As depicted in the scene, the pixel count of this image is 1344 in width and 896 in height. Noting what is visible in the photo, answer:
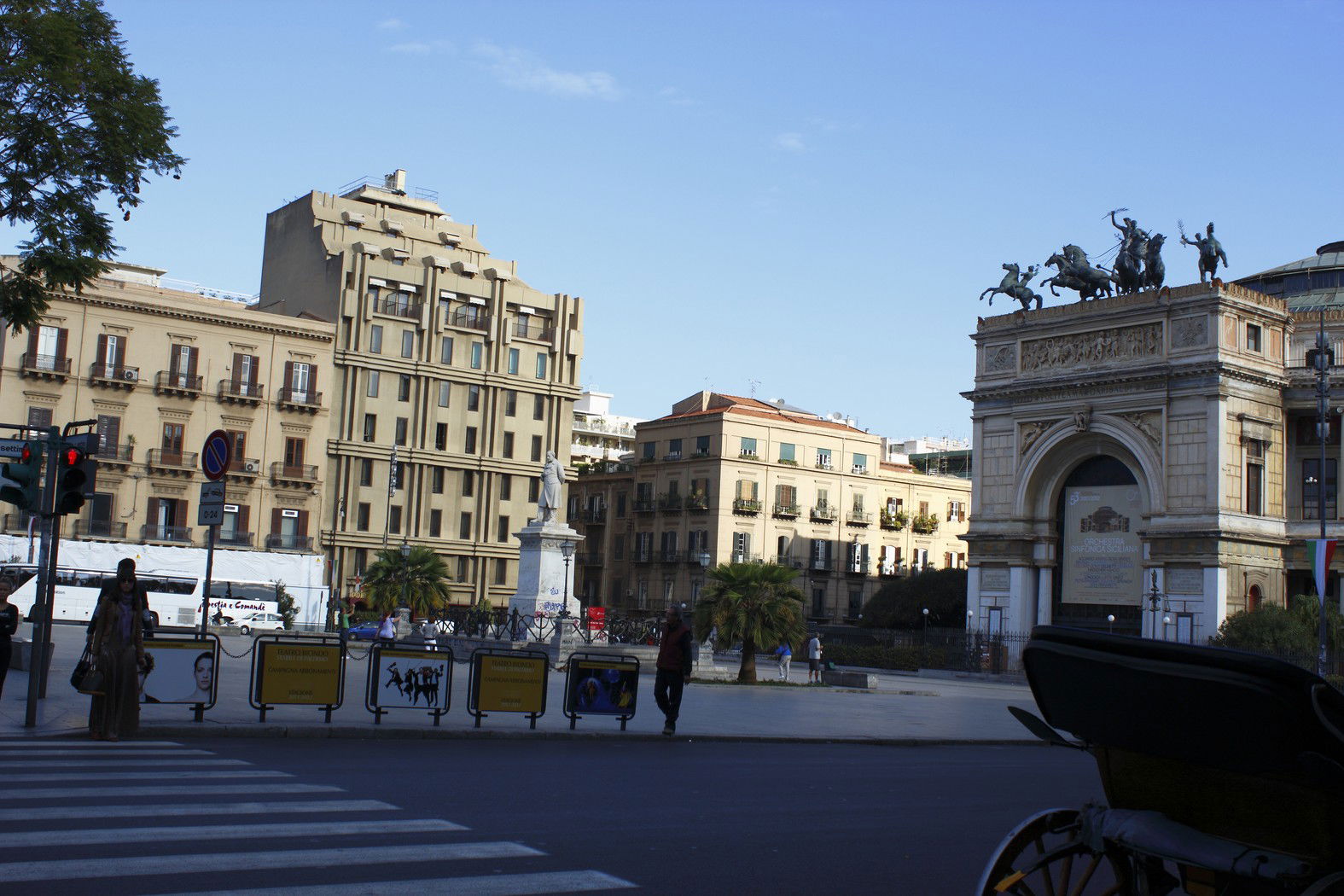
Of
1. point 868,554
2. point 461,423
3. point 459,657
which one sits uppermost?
point 461,423

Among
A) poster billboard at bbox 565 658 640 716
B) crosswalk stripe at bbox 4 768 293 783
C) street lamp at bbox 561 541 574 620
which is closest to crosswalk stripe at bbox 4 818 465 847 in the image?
crosswalk stripe at bbox 4 768 293 783

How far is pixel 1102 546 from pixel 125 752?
5201cm

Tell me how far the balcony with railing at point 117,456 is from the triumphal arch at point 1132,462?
38422 mm

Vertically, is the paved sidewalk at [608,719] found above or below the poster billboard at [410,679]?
below

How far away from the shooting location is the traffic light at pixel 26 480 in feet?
49.5

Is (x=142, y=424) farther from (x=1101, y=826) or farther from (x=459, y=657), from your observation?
(x=1101, y=826)

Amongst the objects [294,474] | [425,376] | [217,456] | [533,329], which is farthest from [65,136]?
[533,329]

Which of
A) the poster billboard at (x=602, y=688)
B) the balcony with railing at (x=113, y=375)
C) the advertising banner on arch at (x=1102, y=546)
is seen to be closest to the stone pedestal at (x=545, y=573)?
the poster billboard at (x=602, y=688)

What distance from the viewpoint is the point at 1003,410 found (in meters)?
63.0

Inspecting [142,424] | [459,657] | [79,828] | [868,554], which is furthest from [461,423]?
[79,828]

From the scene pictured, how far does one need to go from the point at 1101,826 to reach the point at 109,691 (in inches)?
450

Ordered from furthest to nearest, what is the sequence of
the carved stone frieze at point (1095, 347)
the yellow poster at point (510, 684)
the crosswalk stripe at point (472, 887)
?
1. the carved stone frieze at point (1095, 347)
2. the yellow poster at point (510, 684)
3. the crosswalk stripe at point (472, 887)

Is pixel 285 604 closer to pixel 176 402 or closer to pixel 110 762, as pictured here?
pixel 176 402

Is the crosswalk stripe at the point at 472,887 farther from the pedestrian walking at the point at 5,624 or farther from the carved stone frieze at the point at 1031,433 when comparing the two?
the carved stone frieze at the point at 1031,433
